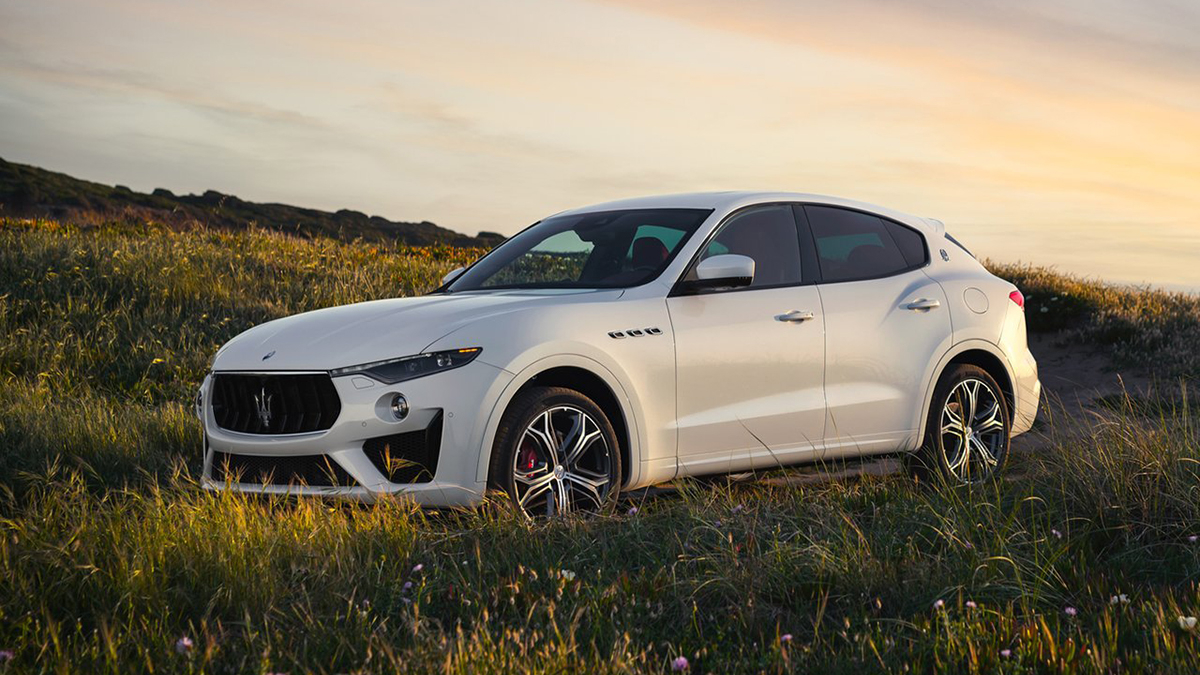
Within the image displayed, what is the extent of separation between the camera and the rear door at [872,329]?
678cm

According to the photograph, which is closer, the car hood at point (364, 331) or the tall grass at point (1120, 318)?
the car hood at point (364, 331)

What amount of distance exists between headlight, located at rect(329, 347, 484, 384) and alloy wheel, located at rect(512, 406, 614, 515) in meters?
0.45

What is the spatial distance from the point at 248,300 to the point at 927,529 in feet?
34.1

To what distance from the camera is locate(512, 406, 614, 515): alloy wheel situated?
5.44 metres

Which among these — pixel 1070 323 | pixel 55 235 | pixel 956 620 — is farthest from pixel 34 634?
pixel 1070 323

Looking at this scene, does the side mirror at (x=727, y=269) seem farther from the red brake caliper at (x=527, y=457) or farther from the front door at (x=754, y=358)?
the red brake caliper at (x=527, y=457)

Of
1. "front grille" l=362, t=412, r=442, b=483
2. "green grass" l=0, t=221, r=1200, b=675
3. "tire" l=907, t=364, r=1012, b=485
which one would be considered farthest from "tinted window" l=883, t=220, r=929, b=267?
"front grille" l=362, t=412, r=442, b=483

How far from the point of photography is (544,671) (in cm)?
341

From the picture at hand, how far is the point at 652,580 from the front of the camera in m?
4.30

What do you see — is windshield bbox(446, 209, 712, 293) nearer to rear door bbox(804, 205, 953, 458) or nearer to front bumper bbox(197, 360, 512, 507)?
rear door bbox(804, 205, 953, 458)

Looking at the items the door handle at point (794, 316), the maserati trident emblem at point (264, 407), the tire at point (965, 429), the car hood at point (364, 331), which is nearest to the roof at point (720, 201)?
the door handle at point (794, 316)

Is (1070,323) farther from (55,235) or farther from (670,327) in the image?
(55,235)

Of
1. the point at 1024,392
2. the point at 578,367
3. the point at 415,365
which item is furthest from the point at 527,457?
the point at 1024,392

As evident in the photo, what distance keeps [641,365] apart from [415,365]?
1193 millimetres
